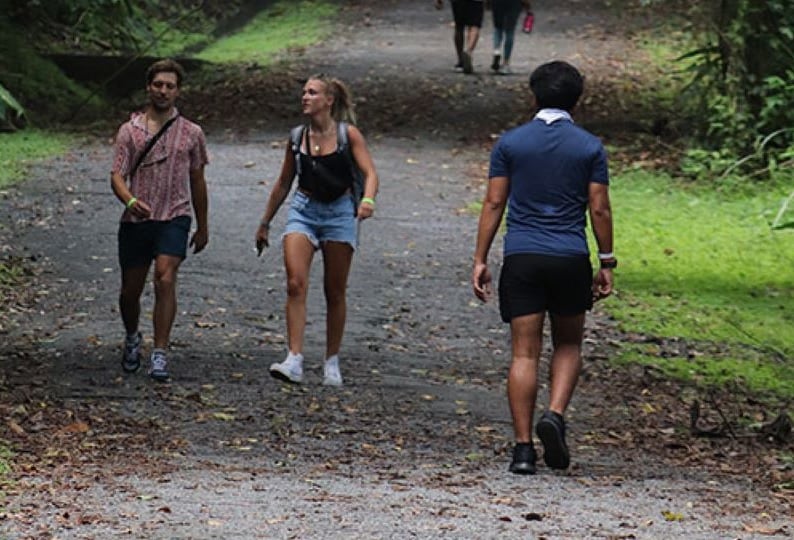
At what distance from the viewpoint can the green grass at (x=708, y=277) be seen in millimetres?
13148

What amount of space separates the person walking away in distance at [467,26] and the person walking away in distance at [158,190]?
16405 millimetres

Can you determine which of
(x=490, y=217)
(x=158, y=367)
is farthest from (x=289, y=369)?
(x=490, y=217)

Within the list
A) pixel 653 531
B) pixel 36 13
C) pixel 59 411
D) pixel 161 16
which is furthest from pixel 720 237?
pixel 161 16

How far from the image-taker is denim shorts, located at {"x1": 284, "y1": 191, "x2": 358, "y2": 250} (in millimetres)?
10758

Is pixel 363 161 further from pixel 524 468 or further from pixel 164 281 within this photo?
pixel 524 468

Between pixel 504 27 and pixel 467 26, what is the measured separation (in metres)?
0.58

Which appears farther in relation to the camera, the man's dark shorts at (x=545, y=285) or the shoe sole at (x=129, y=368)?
the shoe sole at (x=129, y=368)

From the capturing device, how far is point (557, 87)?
8.66 m

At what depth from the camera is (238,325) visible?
1305cm

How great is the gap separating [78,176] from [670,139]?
7.42 meters

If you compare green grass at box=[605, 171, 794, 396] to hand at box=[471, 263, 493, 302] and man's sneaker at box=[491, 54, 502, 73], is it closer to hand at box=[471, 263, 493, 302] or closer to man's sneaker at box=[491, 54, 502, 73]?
hand at box=[471, 263, 493, 302]

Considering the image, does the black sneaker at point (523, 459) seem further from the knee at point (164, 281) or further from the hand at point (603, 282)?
the knee at point (164, 281)

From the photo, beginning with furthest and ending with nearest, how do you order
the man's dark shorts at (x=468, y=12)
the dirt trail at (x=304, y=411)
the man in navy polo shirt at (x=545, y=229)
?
the man's dark shorts at (x=468, y=12) < the man in navy polo shirt at (x=545, y=229) < the dirt trail at (x=304, y=411)

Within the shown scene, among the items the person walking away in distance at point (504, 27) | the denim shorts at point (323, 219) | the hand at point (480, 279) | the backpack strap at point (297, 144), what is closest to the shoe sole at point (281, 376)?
the denim shorts at point (323, 219)
